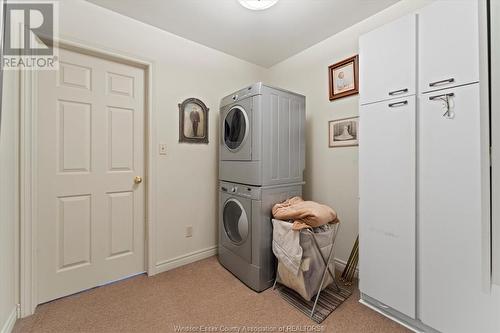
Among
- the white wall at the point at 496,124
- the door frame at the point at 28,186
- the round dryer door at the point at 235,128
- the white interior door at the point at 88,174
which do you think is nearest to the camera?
the white wall at the point at 496,124

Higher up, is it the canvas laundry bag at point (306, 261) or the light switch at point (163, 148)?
the light switch at point (163, 148)

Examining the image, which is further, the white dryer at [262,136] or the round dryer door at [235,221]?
the round dryer door at [235,221]

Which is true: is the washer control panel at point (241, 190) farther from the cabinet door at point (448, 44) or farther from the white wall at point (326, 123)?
the cabinet door at point (448, 44)

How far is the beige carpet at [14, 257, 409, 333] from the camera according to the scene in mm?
1441

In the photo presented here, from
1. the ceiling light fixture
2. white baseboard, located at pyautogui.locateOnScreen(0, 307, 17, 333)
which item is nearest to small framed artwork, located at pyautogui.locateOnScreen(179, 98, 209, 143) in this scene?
the ceiling light fixture

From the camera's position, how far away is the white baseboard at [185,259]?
7.07ft

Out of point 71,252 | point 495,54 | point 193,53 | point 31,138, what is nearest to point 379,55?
point 495,54

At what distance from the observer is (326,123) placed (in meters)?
2.32

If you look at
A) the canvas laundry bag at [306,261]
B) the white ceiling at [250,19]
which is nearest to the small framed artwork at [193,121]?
the white ceiling at [250,19]

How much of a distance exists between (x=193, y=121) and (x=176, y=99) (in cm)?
27

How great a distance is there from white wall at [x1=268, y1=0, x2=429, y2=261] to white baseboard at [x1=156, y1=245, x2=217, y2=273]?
1.30m

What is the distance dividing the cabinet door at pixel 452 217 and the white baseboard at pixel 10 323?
2509mm

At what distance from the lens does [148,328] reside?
1436 mm

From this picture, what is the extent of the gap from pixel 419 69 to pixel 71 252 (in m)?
2.87
